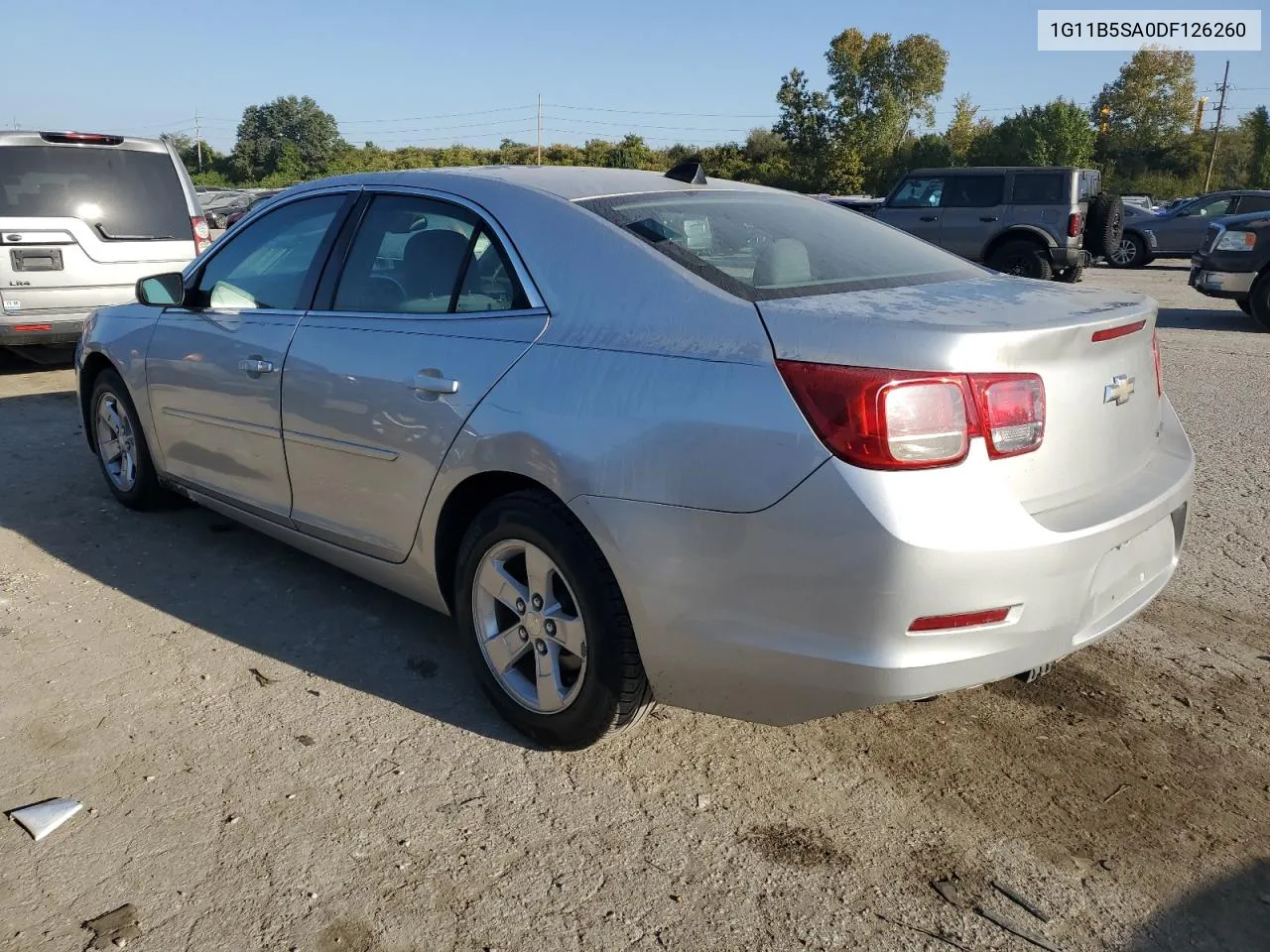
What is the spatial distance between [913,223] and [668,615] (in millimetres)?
15858

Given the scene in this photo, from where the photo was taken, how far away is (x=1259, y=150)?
4956 cm

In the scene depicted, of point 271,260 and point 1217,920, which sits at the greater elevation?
point 271,260

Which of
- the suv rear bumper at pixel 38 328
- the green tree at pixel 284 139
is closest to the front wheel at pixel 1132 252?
the suv rear bumper at pixel 38 328

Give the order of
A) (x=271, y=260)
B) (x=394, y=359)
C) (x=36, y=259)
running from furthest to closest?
(x=36, y=259) < (x=271, y=260) < (x=394, y=359)

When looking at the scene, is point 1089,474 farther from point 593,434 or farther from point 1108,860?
point 593,434

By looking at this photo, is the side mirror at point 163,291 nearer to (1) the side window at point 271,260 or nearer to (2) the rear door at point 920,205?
(1) the side window at point 271,260

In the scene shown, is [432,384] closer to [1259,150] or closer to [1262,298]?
[1262,298]

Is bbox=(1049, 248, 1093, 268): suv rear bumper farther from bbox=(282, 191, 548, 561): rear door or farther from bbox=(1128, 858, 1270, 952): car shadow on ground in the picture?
bbox=(1128, 858, 1270, 952): car shadow on ground

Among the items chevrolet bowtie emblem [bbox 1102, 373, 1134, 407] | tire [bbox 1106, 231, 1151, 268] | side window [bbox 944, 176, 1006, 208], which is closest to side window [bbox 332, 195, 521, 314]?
chevrolet bowtie emblem [bbox 1102, 373, 1134, 407]

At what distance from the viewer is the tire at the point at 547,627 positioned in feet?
8.68

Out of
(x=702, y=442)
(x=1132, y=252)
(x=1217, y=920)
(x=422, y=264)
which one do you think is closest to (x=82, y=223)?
(x=422, y=264)

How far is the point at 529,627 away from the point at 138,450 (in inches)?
111

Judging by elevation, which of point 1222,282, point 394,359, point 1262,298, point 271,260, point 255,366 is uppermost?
point 271,260

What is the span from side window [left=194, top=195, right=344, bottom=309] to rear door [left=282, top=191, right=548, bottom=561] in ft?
0.73
